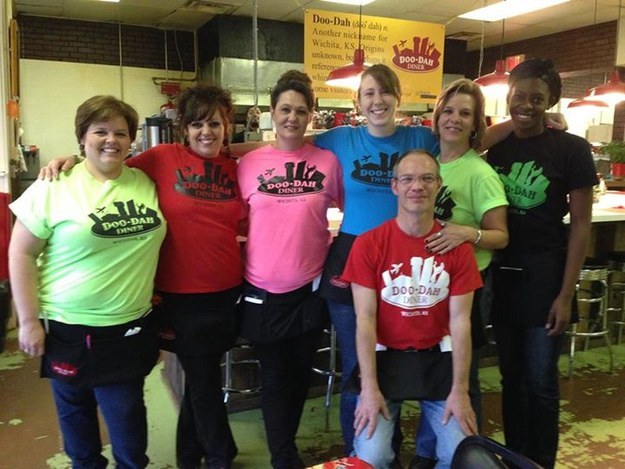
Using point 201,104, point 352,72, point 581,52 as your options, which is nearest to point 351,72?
point 352,72

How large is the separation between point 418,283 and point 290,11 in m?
6.32

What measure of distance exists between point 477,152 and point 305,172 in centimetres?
64

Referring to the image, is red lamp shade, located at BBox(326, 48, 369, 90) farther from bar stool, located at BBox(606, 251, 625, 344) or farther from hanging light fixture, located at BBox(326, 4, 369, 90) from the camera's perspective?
bar stool, located at BBox(606, 251, 625, 344)

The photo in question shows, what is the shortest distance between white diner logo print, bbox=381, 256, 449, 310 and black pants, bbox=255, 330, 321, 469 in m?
0.48

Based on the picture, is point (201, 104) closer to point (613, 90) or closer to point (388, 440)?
point (388, 440)

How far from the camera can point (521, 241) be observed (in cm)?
203

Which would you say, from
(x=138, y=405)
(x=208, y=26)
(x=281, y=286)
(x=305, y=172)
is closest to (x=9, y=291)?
(x=138, y=405)

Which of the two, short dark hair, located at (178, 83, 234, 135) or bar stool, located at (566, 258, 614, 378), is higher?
short dark hair, located at (178, 83, 234, 135)

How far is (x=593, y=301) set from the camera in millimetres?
3518

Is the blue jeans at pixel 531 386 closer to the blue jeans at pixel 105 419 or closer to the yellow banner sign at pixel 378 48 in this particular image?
the blue jeans at pixel 105 419

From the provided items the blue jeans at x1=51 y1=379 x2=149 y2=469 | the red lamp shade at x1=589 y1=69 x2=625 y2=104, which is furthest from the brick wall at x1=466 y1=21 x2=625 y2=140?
the blue jeans at x1=51 y1=379 x2=149 y2=469

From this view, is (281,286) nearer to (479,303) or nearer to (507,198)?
(479,303)

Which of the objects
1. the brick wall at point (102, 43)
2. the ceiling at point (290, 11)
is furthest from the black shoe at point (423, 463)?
the brick wall at point (102, 43)

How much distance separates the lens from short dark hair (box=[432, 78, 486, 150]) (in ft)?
6.39
